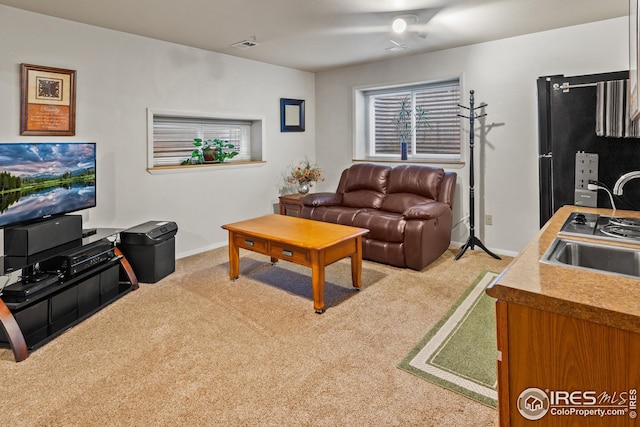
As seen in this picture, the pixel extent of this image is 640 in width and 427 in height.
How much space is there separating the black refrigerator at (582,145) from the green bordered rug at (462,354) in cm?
106

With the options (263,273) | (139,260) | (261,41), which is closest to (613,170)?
(263,273)

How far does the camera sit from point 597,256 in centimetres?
156

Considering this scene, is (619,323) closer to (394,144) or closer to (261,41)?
(261,41)

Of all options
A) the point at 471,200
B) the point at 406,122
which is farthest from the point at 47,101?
the point at 471,200

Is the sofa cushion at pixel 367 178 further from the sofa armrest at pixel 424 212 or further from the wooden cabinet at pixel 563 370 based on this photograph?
the wooden cabinet at pixel 563 370

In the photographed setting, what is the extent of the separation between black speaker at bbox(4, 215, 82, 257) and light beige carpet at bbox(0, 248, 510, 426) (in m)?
0.61

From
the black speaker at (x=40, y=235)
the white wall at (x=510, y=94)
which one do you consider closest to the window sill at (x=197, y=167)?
the black speaker at (x=40, y=235)

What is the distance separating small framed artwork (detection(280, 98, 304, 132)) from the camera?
5469 millimetres

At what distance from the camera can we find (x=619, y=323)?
93 cm

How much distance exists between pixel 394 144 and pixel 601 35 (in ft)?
8.16

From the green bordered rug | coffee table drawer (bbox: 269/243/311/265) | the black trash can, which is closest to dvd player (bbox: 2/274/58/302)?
the black trash can

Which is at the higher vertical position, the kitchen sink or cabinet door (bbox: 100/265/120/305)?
the kitchen sink

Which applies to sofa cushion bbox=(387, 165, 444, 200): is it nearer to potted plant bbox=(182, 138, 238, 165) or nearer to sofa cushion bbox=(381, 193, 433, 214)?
sofa cushion bbox=(381, 193, 433, 214)

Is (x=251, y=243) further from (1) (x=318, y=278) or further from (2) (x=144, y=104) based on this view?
(2) (x=144, y=104)
